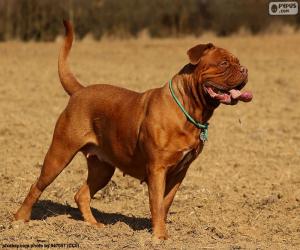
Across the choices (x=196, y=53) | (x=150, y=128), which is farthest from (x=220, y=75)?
(x=150, y=128)

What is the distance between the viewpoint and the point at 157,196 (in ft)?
24.3

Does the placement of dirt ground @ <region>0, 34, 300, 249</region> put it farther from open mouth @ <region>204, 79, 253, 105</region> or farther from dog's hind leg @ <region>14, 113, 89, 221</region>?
open mouth @ <region>204, 79, 253, 105</region>

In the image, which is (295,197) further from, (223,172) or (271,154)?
(271,154)

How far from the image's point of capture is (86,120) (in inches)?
322

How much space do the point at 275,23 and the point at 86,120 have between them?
86.5ft

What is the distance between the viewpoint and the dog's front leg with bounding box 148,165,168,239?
24.3 feet

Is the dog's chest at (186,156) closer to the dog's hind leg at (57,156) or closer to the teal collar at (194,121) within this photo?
the teal collar at (194,121)

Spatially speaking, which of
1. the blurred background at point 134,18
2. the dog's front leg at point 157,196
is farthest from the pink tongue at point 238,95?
the blurred background at point 134,18

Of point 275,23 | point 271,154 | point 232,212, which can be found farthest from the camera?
point 275,23

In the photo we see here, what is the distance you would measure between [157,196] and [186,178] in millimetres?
3571

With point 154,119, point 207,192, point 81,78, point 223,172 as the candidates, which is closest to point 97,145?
point 154,119

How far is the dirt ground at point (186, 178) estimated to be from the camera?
7.72m

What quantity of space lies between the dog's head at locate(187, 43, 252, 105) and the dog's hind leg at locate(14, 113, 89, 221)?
1609mm

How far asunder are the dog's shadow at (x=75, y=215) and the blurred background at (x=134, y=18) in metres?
23.2
